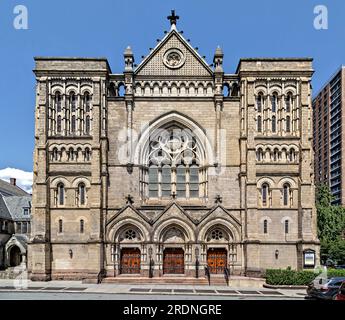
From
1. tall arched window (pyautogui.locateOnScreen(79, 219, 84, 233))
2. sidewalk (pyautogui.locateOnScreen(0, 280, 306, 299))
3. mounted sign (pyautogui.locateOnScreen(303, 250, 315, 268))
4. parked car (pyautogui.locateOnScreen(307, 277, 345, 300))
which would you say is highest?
tall arched window (pyautogui.locateOnScreen(79, 219, 84, 233))

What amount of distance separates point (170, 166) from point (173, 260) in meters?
8.16

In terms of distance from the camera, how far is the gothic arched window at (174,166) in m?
37.0

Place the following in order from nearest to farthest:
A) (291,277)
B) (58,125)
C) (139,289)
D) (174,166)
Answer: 1. (139,289)
2. (291,277)
3. (58,125)
4. (174,166)

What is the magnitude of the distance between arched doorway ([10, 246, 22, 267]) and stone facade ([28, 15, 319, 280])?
17.7 metres

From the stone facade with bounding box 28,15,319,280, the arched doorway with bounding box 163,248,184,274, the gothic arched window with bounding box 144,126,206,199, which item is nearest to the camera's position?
the stone facade with bounding box 28,15,319,280

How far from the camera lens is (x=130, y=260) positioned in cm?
3559

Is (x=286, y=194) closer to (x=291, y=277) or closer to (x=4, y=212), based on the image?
(x=291, y=277)

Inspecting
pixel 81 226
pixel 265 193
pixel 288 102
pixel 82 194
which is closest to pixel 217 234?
pixel 265 193

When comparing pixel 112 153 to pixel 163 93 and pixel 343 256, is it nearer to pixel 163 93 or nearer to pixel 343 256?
pixel 163 93

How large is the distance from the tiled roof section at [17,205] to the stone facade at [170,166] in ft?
76.8

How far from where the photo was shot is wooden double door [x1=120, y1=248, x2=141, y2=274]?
35.4 meters

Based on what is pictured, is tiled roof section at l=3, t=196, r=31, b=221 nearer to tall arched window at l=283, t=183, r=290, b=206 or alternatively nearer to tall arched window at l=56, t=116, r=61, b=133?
tall arched window at l=56, t=116, r=61, b=133

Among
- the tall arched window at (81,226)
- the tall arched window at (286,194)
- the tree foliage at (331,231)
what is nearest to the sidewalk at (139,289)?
the tall arched window at (81,226)

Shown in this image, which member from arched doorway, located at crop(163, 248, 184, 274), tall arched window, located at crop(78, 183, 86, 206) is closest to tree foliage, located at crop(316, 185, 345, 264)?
arched doorway, located at crop(163, 248, 184, 274)
